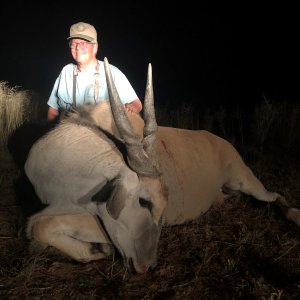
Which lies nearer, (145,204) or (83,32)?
(145,204)

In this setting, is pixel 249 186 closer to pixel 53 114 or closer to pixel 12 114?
pixel 53 114

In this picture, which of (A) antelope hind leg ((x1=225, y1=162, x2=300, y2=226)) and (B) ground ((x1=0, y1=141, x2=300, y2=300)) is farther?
(A) antelope hind leg ((x1=225, y1=162, x2=300, y2=226))

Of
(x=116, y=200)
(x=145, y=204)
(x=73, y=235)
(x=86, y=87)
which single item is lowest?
(x=73, y=235)

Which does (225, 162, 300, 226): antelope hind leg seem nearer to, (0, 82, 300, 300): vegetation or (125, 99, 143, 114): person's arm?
(0, 82, 300, 300): vegetation

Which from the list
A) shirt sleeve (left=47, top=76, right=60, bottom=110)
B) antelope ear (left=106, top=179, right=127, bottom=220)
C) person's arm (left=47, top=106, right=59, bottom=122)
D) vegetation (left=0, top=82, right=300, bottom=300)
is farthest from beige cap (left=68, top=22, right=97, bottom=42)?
antelope ear (left=106, top=179, right=127, bottom=220)

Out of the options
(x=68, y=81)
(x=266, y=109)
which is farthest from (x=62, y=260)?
(x=266, y=109)

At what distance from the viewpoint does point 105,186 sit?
125 inches

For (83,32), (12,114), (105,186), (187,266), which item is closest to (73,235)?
(105,186)

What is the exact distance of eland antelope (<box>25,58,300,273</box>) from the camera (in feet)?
9.87

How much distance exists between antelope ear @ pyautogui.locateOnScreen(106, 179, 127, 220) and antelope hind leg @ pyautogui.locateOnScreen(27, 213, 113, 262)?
16.2 inches

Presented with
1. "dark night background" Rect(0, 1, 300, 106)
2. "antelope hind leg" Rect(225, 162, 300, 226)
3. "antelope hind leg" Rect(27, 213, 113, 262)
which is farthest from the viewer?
"dark night background" Rect(0, 1, 300, 106)

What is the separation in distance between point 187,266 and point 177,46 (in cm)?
1709

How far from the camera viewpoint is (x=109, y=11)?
27672mm

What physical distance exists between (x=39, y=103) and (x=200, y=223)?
5.83 m
